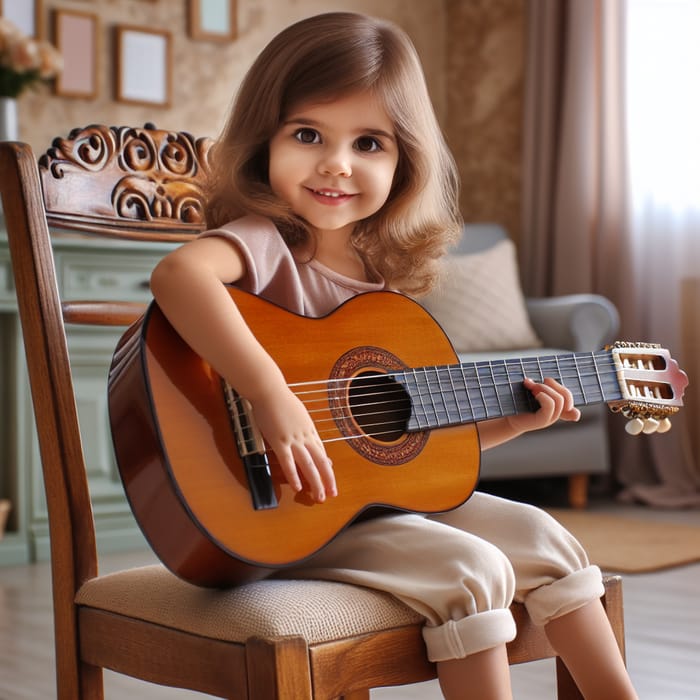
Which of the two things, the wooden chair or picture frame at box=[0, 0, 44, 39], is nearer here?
the wooden chair

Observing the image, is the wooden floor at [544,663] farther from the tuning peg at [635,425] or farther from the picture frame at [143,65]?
the picture frame at [143,65]

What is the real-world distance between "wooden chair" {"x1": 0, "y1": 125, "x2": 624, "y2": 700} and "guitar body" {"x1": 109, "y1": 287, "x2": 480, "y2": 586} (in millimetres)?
55

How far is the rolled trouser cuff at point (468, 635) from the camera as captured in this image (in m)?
0.94

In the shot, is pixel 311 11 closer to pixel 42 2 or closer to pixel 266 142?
pixel 42 2

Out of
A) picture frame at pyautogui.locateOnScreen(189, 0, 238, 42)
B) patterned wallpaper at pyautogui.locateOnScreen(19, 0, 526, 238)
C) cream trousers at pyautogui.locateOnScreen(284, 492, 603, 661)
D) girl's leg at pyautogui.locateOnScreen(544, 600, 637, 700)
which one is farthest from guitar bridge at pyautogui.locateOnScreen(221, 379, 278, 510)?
picture frame at pyautogui.locateOnScreen(189, 0, 238, 42)

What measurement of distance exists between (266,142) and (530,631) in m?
0.59

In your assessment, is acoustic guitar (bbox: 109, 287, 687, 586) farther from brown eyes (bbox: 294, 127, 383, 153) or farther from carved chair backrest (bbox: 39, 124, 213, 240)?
carved chair backrest (bbox: 39, 124, 213, 240)

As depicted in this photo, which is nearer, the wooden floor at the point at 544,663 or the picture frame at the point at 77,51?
the wooden floor at the point at 544,663

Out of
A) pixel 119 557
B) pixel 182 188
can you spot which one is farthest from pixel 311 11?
pixel 182 188

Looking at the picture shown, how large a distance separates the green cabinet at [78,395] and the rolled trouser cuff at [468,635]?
2380 millimetres

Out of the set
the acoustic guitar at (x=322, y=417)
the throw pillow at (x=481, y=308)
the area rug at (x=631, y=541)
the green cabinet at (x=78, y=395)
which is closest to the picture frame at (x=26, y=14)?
the green cabinet at (x=78, y=395)

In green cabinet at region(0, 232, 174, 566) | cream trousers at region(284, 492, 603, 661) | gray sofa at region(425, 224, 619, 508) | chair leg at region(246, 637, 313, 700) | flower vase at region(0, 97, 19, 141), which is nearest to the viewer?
chair leg at region(246, 637, 313, 700)

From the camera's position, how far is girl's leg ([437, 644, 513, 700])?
3.11 feet

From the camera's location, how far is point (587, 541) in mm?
3244
